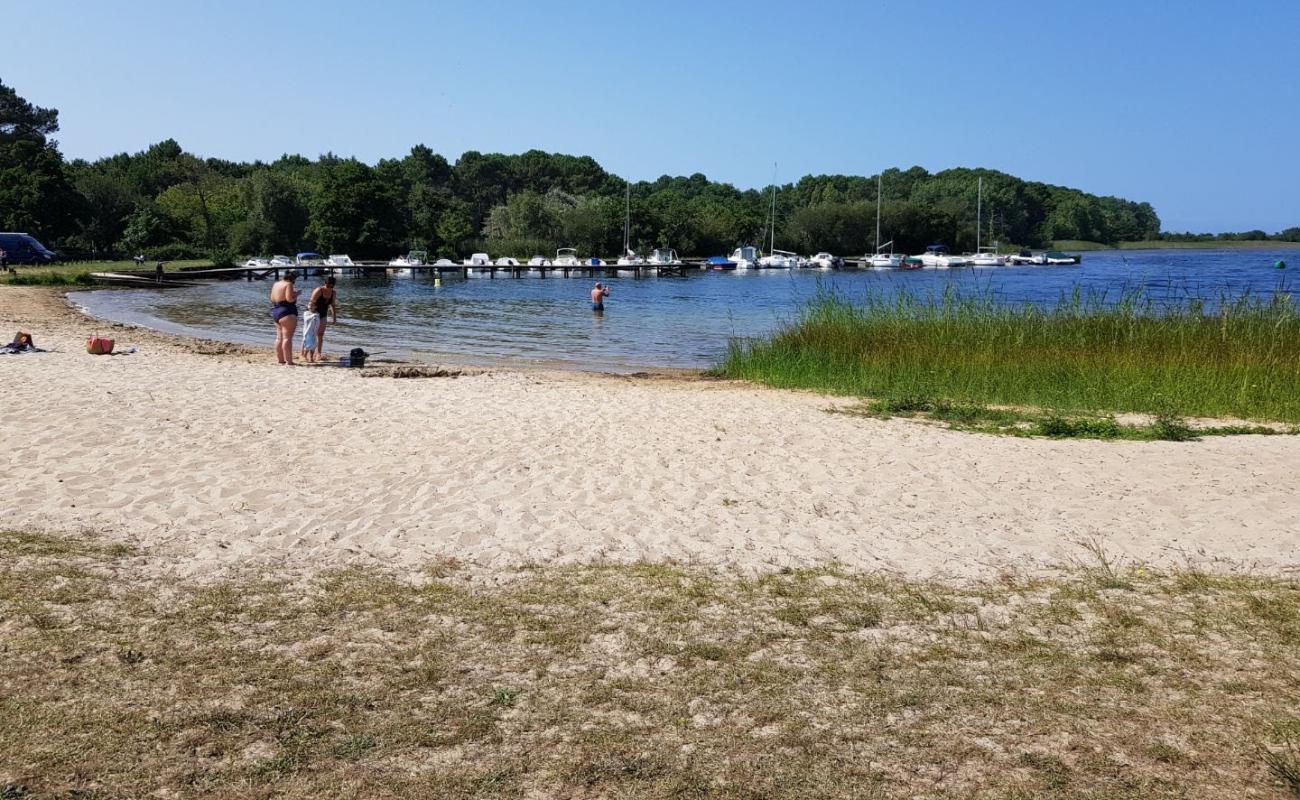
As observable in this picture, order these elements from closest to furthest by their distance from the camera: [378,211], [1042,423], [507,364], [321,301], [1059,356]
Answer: [1042,423] → [1059,356] → [321,301] → [507,364] → [378,211]

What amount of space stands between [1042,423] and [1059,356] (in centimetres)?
448

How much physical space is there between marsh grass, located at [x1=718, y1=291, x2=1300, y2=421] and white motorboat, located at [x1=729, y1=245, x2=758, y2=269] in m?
77.4

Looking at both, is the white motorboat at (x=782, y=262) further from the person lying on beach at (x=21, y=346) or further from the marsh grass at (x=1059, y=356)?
the person lying on beach at (x=21, y=346)

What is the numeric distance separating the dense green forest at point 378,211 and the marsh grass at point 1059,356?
223 ft

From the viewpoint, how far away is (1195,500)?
8.47 metres

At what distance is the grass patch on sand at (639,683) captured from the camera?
3881 mm

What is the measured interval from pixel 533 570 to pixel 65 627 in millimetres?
2701

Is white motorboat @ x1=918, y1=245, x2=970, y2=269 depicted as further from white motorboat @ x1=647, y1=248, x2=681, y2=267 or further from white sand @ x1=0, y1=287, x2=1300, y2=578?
white sand @ x1=0, y1=287, x2=1300, y2=578

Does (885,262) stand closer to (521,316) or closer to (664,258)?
(664,258)

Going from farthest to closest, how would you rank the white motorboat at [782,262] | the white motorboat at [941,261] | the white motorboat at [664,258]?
1. the white motorboat at [941,261]
2. the white motorboat at [782,262]
3. the white motorboat at [664,258]

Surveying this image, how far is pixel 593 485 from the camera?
8867 millimetres

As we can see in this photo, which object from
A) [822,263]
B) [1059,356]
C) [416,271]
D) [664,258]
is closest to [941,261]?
[822,263]

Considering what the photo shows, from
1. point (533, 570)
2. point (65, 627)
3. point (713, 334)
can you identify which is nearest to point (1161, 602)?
point (533, 570)

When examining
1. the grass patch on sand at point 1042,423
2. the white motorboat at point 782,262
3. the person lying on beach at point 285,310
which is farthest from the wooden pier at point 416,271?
the grass patch on sand at point 1042,423
